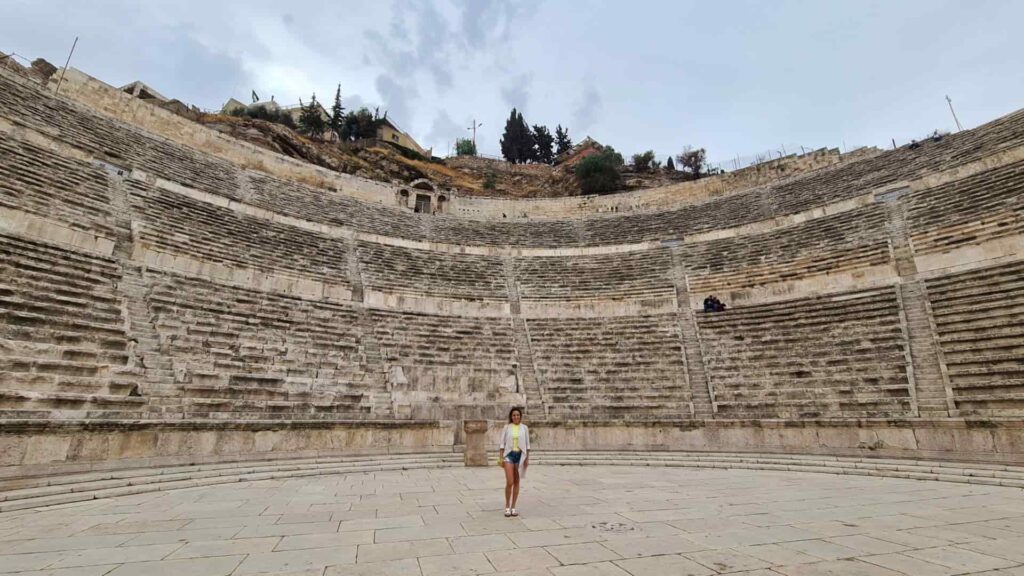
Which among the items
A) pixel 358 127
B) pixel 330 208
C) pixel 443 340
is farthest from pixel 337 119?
pixel 443 340

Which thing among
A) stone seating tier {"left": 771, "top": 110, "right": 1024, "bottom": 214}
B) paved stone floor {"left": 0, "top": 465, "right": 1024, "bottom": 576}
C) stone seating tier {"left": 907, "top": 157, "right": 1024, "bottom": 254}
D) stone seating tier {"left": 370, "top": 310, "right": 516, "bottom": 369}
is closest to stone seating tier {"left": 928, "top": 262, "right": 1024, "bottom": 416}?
stone seating tier {"left": 907, "top": 157, "right": 1024, "bottom": 254}

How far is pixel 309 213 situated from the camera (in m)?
19.5

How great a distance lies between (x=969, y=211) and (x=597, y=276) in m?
11.3

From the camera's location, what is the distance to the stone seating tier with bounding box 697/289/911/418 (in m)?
10.1

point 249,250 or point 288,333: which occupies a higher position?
point 249,250

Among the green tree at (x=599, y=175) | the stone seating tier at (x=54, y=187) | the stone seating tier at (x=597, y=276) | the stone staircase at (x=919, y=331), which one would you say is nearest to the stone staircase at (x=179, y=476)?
the stone seating tier at (x=54, y=187)

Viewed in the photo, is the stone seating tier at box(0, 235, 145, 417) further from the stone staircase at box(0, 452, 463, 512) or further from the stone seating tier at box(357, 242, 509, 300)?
the stone seating tier at box(357, 242, 509, 300)

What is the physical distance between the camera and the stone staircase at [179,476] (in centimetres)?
560

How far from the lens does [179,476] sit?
6.95 meters

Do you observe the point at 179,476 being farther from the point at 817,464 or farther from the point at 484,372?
the point at 817,464

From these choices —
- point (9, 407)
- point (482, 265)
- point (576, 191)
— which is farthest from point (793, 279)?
point (576, 191)

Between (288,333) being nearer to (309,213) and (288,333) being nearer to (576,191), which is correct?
(309,213)

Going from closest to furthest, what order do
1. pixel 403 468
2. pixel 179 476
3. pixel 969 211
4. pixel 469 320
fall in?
pixel 179 476
pixel 403 468
pixel 969 211
pixel 469 320

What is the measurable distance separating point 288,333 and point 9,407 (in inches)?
208
